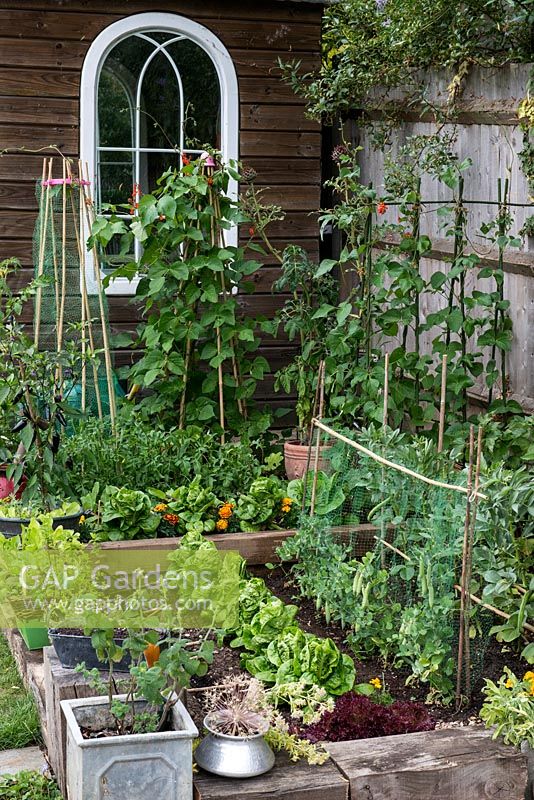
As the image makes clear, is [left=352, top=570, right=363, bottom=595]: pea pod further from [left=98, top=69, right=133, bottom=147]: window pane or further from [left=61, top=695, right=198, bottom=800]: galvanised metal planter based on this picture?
[left=98, top=69, right=133, bottom=147]: window pane

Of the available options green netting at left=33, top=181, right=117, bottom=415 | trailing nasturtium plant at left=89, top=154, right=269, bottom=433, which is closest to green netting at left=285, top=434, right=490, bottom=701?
trailing nasturtium plant at left=89, top=154, right=269, bottom=433

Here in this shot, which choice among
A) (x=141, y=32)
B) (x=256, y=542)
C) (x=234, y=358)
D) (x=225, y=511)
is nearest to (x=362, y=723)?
(x=256, y=542)

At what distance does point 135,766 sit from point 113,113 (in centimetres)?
481

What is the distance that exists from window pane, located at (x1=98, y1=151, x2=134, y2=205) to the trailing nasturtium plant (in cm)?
113

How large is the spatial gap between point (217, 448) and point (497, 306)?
1.51 m

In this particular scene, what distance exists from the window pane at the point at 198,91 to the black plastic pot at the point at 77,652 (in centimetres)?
407

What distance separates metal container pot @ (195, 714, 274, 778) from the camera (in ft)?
9.02

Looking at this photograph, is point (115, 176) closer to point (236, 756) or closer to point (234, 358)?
point (234, 358)

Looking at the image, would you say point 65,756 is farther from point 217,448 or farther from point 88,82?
point 88,82

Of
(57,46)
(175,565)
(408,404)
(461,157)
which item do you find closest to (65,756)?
(175,565)

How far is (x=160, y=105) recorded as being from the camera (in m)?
6.69

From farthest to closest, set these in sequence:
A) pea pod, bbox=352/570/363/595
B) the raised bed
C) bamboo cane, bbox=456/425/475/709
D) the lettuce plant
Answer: pea pod, bbox=352/570/363/595, bamboo cane, bbox=456/425/475/709, the lettuce plant, the raised bed

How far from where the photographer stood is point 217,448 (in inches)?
209

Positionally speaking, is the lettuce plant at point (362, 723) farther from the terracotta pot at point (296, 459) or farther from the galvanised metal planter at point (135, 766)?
the terracotta pot at point (296, 459)
